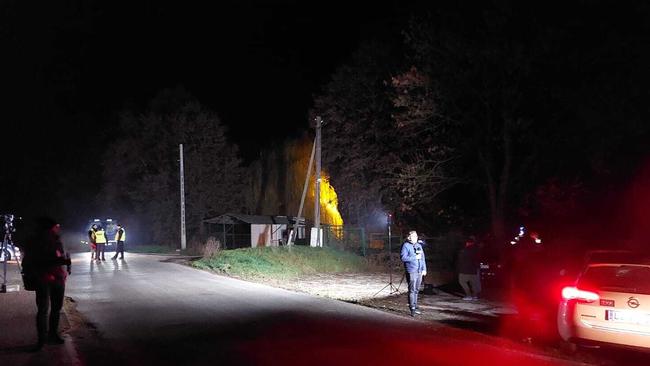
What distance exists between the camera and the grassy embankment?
23.2m

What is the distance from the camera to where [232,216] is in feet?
145

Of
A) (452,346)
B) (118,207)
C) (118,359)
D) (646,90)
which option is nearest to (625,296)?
(452,346)

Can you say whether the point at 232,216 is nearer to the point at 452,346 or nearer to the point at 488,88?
the point at 488,88

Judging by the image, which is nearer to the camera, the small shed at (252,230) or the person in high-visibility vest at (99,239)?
the person in high-visibility vest at (99,239)

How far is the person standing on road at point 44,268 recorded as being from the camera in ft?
29.7

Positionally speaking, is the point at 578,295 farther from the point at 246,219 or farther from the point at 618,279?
the point at 246,219

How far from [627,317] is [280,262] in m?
17.3

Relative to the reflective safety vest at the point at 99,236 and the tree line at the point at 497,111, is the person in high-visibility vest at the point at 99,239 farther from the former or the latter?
the tree line at the point at 497,111

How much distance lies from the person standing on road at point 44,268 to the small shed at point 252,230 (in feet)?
103

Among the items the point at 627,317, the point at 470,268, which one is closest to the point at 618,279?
the point at 627,317

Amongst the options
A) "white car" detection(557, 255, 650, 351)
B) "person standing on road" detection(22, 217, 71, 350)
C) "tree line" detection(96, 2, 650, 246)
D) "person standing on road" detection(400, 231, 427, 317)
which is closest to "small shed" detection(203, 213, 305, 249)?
"tree line" detection(96, 2, 650, 246)

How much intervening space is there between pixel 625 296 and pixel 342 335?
4491 mm

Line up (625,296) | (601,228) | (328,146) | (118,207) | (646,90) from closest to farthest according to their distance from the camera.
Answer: (625,296) < (646,90) < (601,228) < (328,146) < (118,207)

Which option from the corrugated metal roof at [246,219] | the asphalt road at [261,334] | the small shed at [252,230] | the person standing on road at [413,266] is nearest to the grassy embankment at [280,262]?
the asphalt road at [261,334]
